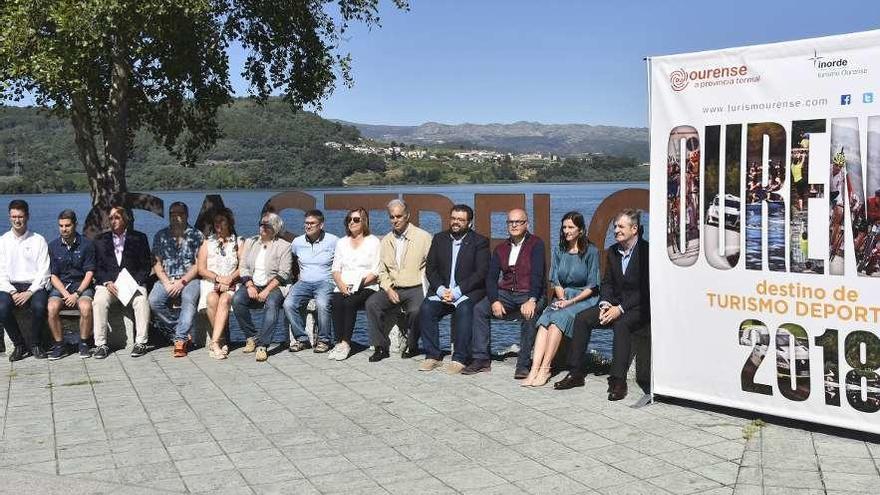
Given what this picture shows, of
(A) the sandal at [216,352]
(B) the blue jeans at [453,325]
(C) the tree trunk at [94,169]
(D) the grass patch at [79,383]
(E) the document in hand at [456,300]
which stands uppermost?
(C) the tree trunk at [94,169]

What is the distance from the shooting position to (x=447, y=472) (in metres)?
4.82

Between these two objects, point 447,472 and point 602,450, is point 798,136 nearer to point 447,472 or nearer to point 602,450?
point 602,450

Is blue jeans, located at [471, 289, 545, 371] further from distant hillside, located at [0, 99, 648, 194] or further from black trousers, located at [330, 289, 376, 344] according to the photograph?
distant hillside, located at [0, 99, 648, 194]

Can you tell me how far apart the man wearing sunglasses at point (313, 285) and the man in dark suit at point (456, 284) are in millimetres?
1118

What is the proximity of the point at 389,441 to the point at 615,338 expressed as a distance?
2026mm

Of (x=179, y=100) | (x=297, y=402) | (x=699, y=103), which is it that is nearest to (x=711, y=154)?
(x=699, y=103)

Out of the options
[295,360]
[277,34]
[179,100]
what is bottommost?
[295,360]

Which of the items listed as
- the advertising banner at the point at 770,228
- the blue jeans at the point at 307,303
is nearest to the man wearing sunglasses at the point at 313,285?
the blue jeans at the point at 307,303

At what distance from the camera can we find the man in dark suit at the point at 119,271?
8508 millimetres

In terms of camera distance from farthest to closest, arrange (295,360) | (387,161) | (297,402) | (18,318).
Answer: (387,161) → (18,318) → (295,360) → (297,402)

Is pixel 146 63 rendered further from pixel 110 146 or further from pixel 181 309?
pixel 181 309

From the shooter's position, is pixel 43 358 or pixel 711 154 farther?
pixel 43 358

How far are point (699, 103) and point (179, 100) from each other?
9.99 m

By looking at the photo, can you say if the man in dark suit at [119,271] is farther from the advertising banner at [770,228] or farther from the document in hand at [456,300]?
the advertising banner at [770,228]
